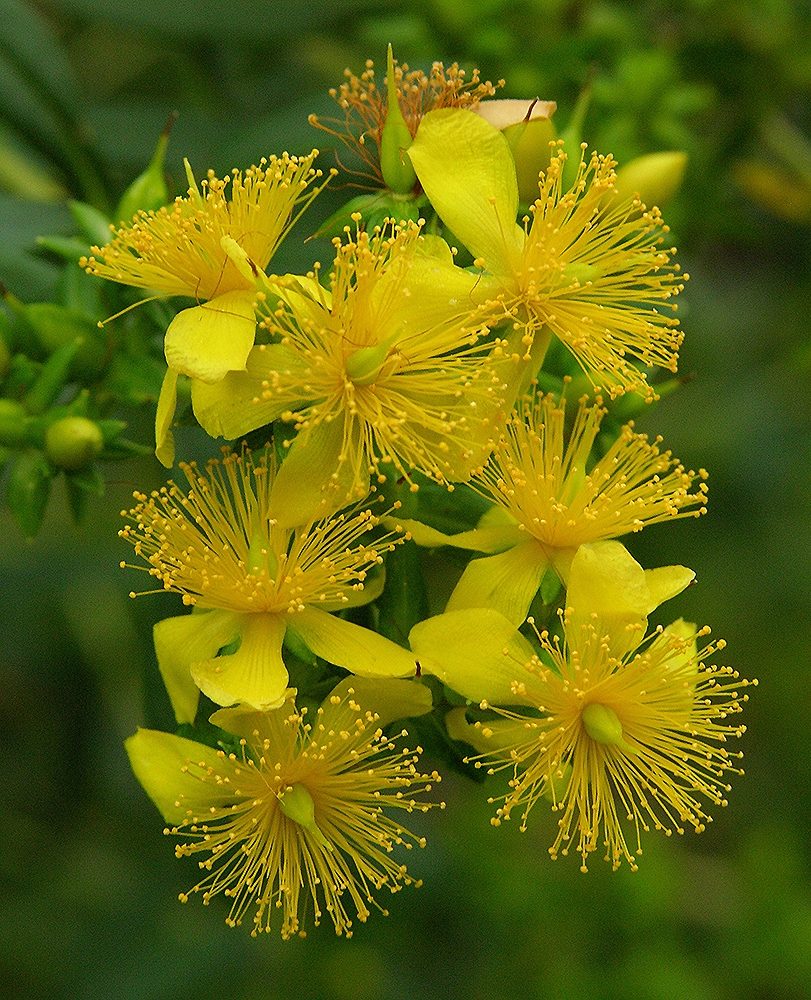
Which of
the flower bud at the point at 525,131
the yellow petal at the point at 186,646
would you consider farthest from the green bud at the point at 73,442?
the flower bud at the point at 525,131

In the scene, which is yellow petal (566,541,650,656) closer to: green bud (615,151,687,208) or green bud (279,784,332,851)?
green bud (279,784,332,851)

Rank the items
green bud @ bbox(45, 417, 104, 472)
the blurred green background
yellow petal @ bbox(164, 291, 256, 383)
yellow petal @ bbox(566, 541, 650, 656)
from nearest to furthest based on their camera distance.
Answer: yellow petal @ bbox(164, 291, 256, 383) → yellow petal @ bbox(566, 541, 650, 656) → green bud @ bbox(45, 417, 104, 472) → the blurred green background

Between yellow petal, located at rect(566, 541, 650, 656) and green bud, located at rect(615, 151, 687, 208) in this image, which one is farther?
green bud, located at rect(615, 151, 687, 208)

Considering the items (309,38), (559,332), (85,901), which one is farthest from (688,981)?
(309,38)

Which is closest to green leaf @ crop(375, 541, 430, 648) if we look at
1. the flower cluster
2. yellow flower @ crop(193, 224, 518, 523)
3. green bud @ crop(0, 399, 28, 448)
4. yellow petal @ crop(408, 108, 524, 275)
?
the flower cluster

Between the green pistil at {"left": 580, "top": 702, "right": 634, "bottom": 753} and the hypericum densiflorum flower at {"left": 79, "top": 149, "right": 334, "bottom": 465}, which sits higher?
the hypericum densiflorum flower at {"left": 79, "top": 149, "right": 334, "bottom": 465}

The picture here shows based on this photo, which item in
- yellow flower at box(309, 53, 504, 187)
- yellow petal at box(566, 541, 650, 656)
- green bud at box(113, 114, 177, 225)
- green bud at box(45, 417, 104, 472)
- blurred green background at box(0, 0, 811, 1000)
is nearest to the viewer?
yellow petal at box(566, 541, 650, 656)
